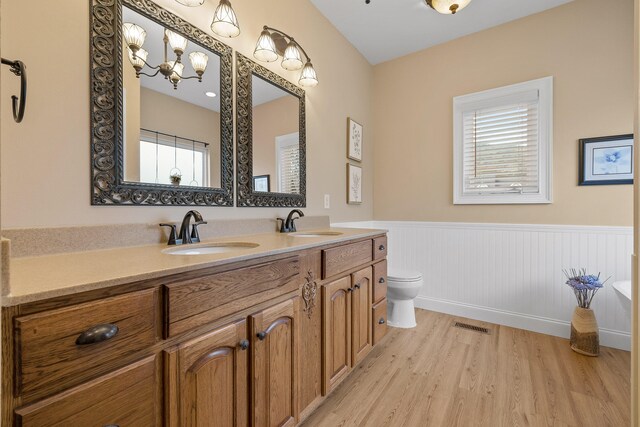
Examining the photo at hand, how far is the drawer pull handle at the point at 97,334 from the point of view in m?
0.61

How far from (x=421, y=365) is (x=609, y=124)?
224 cm

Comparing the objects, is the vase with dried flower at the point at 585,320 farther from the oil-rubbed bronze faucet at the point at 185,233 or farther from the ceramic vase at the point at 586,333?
the oil-rubbed bronze faucet at the point at 185,233

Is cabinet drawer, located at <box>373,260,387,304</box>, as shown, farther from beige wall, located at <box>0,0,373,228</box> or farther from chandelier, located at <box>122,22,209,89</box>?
chandelier, located at <box>122,22,209,89</box>

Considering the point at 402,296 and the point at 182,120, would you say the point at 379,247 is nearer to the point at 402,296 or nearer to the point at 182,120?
the point at 402,296

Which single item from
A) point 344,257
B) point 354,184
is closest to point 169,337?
point 344,257

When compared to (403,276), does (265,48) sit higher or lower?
higher

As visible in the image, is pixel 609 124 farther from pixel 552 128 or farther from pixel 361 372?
pixel 361 372

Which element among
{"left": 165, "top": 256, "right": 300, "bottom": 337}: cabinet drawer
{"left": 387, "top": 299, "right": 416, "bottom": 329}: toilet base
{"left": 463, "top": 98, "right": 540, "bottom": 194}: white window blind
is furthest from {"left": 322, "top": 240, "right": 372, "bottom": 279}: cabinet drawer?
{"left": 463, "top": 98, "right": 540, "bottom": 194}: white window blind

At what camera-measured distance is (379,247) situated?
196 centimetres

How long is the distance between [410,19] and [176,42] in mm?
1995

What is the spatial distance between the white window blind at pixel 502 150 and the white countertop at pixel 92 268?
2277mm

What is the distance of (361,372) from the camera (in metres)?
1.81

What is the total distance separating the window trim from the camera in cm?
230

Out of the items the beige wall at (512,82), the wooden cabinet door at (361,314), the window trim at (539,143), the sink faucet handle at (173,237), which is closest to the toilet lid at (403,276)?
the wooden cabinet door at (361,314)
